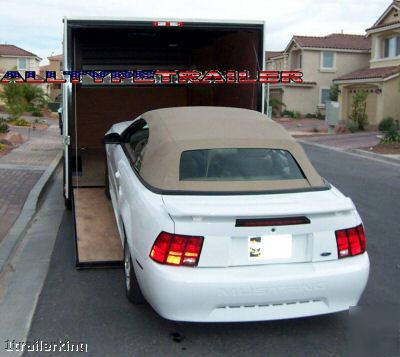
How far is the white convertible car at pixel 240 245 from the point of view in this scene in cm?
379

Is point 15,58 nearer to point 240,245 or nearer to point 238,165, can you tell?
point 238,165

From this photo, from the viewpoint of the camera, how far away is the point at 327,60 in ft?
136

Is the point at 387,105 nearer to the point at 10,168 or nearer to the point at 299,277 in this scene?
the point at 10,168

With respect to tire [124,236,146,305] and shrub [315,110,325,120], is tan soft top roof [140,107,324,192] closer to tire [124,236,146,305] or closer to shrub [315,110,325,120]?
tire [124,236,146,305]

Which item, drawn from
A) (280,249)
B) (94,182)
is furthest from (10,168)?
(280,249)

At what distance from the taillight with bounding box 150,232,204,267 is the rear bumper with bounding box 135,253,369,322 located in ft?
0.16

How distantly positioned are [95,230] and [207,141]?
2269 mm

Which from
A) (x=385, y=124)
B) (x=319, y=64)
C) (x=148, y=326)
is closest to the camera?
(x=148, y=326)

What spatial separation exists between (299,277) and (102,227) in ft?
10.6

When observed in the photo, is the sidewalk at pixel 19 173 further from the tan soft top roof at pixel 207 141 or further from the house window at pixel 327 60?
the house window at pixel 327 60

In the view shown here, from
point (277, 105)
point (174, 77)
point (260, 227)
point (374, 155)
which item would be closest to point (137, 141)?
point (174, 77)

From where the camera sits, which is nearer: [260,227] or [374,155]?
[260,227]

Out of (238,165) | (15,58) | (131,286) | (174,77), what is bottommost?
(131,286)

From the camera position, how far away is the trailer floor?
18.9 feet
